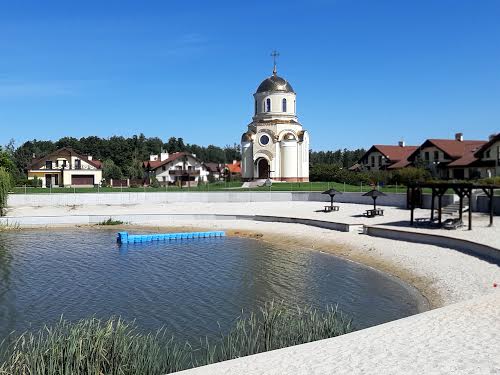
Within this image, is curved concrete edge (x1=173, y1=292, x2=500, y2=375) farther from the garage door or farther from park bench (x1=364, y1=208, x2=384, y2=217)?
the garage door

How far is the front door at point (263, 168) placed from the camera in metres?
68.4

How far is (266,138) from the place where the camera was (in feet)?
222

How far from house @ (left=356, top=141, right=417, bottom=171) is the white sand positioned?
3081cm

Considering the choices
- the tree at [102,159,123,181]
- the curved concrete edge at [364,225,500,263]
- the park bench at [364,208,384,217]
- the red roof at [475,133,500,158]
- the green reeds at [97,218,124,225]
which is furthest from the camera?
the tree at [102,159,123,181]

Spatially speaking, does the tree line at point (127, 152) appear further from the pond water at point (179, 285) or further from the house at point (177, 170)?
the pond water at point (179, 285)

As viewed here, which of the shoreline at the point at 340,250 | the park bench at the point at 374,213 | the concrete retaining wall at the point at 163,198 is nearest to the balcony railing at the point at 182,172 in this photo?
the concrete retaining wall at the point at 163,198

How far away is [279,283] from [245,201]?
29255 mm

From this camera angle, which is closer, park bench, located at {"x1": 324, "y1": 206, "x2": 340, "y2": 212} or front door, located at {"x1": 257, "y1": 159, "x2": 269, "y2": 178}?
park bench, located at {"x1": 324, "y1": 206, "x2": 340, "y2": 212}

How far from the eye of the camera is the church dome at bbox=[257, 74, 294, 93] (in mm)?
67750

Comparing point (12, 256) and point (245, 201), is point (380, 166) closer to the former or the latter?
point (245, 201)

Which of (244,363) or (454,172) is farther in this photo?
(454,172)

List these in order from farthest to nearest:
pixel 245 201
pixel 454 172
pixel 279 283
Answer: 1. pixel 454 172
2. pixel 245 201
3. pixel 279 283

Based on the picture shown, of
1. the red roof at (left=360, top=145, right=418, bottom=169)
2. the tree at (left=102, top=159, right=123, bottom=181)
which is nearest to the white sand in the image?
the red roof at (left=360, top=145, right=418, bottom=169)

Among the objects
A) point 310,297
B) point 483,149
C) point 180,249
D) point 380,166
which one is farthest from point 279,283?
point 380,166
